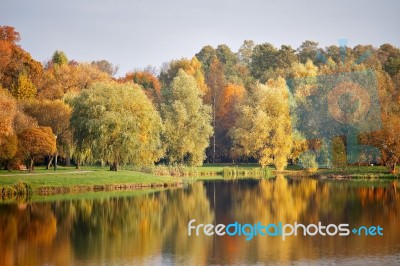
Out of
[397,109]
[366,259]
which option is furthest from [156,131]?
[366,259]

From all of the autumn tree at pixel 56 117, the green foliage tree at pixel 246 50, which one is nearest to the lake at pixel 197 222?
the autumn tree at pixel 56 117

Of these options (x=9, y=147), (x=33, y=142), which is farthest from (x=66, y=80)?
(x=9, y=147)

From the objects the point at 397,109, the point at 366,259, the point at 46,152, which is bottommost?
the point at 366,259

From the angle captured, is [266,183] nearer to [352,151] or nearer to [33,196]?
[352,151]

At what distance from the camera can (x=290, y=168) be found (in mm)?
70438

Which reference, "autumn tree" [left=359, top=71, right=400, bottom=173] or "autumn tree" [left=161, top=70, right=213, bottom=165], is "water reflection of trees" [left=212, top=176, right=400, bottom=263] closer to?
"autumn tree" [left=359, top=71, right=400, bottom=173]

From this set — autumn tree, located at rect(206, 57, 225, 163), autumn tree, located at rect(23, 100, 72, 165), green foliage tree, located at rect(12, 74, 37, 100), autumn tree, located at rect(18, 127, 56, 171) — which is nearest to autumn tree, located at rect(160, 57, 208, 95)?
autumn tree, located at rect(206, 57, 225, 163)

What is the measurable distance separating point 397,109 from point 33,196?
123ft

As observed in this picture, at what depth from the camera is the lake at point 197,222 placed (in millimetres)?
20953

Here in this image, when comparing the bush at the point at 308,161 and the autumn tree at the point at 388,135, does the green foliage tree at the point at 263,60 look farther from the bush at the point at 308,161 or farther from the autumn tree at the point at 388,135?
the autumn tree at the point at 388,135

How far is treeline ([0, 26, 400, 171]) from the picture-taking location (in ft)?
168

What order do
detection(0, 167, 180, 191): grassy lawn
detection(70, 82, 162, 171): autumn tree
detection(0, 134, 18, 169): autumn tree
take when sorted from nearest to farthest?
detection(0, 167, 180, 191): grassy lawn → detection(0, 134, 18, 169): autumn tree → detection(70, 82, 162, 171): autumn tree

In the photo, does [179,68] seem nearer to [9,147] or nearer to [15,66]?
[15,66]

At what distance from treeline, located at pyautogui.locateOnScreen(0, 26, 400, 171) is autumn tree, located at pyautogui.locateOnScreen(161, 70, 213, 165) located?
11 centimetres
